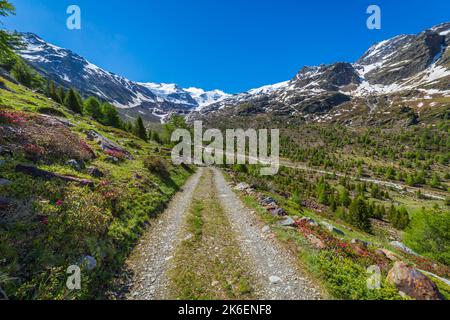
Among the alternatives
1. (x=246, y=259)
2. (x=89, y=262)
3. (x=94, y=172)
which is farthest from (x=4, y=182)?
(x=246, y=259)

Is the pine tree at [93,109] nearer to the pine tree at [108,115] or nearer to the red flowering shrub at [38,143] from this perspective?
the pine tree at [108,115]

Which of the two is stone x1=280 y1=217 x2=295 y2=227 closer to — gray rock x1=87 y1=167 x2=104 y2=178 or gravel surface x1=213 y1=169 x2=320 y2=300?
gravel surface x1=213 y1=169 x2=320 y2=300

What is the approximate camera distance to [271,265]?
9.69m

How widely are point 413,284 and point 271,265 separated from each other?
5603 mm

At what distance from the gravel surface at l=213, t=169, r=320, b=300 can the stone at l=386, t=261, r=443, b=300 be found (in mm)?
3604

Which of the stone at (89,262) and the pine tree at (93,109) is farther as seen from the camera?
the pine tree at (93,109)

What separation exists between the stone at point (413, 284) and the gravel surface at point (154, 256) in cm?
973

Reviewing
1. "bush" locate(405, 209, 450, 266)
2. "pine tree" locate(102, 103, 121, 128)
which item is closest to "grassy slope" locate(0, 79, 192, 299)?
"bush" locate(405, 209, 450, 266)

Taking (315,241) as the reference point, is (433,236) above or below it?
below

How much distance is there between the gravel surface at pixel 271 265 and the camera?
7738 mm

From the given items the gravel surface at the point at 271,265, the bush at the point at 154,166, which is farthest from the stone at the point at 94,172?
the gravel surface at the point at 271,265

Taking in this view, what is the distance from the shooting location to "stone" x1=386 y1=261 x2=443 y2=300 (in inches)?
298

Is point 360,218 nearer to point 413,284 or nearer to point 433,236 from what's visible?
point 433,236
